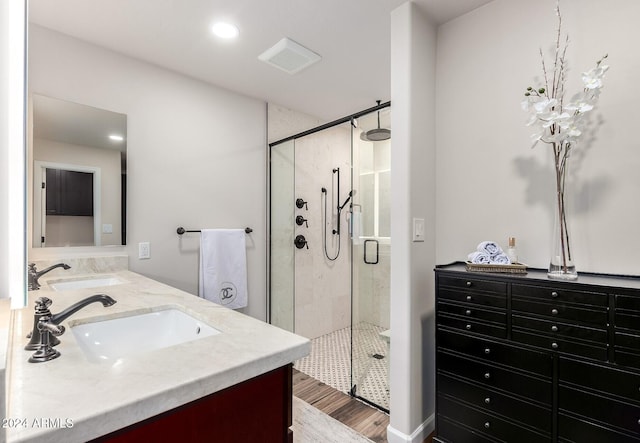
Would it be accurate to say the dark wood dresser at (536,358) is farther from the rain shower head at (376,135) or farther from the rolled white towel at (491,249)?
the rain shower head at (376,135)

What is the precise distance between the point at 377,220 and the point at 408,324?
0.86 m

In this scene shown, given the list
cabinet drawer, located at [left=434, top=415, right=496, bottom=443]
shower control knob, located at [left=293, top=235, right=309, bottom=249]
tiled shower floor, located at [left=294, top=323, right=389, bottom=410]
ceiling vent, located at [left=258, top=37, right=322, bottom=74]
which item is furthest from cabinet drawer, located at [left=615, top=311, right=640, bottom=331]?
shower control knob, located at [left=293, top=235, right=309, bottom=249]

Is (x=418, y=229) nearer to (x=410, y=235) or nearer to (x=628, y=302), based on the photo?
(x=410, y=235)

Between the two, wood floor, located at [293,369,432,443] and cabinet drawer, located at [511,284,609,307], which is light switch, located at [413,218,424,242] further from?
wood floor, located at [293,369,432,443]

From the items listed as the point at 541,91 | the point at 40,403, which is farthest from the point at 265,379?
the point at 541,91

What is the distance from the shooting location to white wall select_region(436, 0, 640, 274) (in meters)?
1.37

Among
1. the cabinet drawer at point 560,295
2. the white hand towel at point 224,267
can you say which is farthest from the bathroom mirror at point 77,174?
the cabinet drawer at point 560,295

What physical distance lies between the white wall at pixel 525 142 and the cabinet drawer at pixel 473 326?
43 centimetres

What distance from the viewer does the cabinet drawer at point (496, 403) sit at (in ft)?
4.27

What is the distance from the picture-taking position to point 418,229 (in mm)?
1784

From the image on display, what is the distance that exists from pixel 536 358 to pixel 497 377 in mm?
191

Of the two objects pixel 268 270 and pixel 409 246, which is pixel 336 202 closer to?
pixel 268 270

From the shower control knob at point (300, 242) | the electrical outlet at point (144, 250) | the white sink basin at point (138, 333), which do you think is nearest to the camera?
the white sink basin at point (138, 333)

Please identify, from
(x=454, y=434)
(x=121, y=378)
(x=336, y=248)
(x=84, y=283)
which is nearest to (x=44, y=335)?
(x=121, y=378)
